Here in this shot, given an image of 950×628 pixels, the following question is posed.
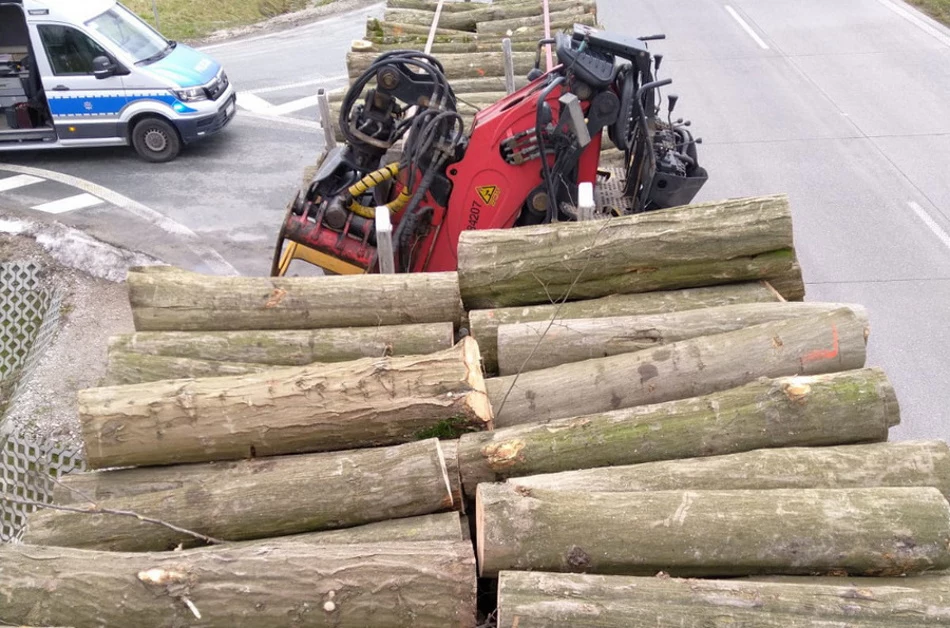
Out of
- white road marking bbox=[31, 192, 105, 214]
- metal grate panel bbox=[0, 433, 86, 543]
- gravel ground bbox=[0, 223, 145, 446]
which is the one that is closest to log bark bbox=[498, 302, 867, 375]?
gravel ground bbox=[0, 223, 145, 446]

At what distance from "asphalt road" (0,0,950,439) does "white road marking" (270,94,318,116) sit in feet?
0.12

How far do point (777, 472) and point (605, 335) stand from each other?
136 cm

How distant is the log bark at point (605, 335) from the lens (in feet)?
16.5

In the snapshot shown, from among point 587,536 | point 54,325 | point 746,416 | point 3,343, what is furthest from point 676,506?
point 3,343

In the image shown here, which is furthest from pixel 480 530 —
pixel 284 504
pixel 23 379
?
pixel 23 379

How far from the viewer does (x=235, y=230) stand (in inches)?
411

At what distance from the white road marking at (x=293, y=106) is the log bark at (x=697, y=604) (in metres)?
12.4

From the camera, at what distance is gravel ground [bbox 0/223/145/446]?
7.09 metres

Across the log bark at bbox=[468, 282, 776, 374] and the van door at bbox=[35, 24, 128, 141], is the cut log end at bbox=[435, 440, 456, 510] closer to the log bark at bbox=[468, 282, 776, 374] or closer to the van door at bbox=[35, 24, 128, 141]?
the log bark at bbox=[468, 282, 776, 374]

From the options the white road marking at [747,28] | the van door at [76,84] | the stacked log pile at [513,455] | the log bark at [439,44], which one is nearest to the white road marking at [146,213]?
the van door at [76,84]

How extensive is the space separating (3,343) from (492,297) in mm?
5799

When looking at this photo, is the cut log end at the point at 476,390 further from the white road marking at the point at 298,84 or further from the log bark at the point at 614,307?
the white road marking at the point at 298,84

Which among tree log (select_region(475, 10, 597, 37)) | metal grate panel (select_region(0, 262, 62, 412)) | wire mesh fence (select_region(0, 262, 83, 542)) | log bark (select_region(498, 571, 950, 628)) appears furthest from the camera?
tree log (select_region(475, 10, 597, 37))

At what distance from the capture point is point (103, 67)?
1162 centimetres
